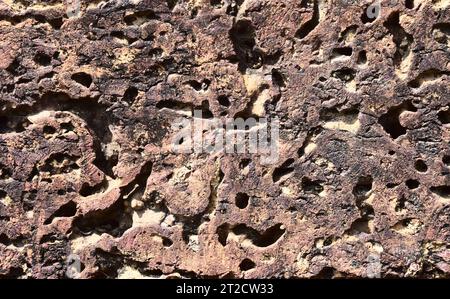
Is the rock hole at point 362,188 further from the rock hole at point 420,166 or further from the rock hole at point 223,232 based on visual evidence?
the rock hole at point 223,232

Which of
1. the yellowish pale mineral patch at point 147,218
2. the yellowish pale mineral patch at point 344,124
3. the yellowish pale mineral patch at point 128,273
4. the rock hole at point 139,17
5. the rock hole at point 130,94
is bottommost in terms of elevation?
the yellowish pale mineral patch at point 128,273

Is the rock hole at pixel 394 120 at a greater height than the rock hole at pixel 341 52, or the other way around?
the rock hole at pixel 341 52

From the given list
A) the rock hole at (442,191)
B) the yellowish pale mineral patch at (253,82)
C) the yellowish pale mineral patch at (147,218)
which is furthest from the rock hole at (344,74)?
the yellowish pale mineral patch at (147,218)

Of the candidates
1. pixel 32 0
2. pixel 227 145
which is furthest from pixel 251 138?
pixel 32 0

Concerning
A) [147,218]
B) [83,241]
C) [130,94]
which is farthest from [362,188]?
[83,241]

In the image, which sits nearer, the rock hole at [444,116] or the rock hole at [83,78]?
the rock hole at [444,116]

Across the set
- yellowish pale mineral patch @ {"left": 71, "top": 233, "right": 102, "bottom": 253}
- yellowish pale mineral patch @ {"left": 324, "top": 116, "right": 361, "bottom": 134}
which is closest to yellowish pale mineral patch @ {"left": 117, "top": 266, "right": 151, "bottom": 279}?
yellowish pale mineral patch @ {"left": 71, "top": 233, "right": 102, "bottom": 253}

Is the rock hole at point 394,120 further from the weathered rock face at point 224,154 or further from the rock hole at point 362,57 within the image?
the rock hole at point 362,57
